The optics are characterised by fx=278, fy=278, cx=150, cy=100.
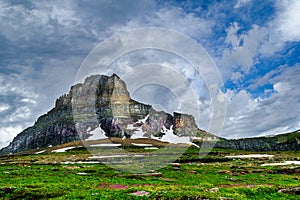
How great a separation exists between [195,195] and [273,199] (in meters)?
8.03

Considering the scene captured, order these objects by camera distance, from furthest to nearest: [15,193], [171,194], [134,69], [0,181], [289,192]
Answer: [134,69], [0,181], [289,192], [15,193], [171,194]

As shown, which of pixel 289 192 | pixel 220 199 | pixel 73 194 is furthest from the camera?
pixel 289 192

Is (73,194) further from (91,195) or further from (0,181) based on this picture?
(0,181)

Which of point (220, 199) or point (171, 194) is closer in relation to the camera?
point (220, 199)

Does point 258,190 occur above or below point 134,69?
below

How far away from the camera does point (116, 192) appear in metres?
25.1

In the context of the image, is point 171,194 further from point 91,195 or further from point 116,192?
point 91,195

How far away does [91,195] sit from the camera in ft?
79.2

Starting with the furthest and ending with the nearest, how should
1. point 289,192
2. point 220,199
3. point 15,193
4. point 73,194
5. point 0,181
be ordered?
point 0,181 → point 289,192 → point 15,193 → point 73,194 → point 220,199

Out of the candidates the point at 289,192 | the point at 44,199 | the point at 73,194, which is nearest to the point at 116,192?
the point at 73,194

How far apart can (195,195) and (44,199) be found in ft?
43.1

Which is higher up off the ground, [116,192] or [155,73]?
[155,73]

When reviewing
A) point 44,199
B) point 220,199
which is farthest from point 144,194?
point 44,199

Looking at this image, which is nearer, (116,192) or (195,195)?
(195,195)
